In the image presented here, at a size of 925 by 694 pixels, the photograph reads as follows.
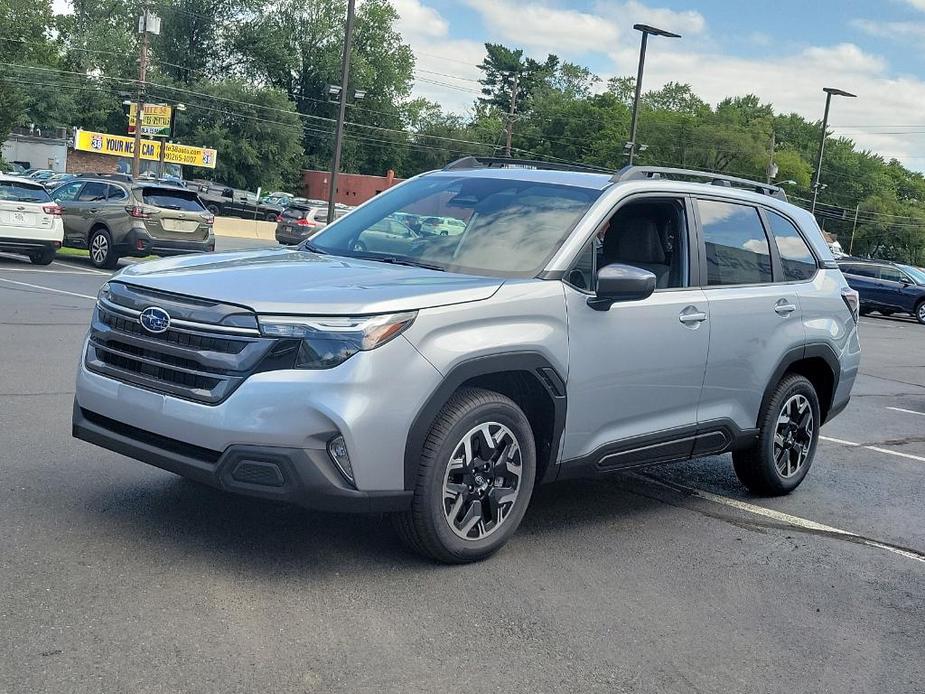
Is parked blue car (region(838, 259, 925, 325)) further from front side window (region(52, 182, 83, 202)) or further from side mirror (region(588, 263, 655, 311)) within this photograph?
side mirror (region(588, 263, 655, 311))

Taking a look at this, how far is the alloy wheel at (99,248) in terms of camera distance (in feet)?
67.2

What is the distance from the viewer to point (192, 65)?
290ft

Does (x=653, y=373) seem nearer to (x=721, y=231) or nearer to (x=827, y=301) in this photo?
(x=721, y=231)

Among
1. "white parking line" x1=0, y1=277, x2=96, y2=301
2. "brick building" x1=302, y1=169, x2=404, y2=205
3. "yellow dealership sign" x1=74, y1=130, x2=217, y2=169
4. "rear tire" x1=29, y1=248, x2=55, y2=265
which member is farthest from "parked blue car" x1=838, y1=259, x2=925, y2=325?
"brick building" x1=302, y1=169, x2=404, y2=205

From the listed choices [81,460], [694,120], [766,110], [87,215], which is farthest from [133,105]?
[766,110]

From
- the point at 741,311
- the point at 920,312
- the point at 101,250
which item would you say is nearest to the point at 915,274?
the point at 920,312

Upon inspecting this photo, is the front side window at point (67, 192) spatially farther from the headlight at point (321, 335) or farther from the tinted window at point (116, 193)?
the headlight at point (321, 335)

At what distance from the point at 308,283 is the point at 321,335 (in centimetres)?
38

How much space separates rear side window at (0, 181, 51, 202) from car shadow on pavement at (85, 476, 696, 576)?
14.8m

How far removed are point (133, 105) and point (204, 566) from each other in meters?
52.9

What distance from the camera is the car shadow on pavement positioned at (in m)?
4.66

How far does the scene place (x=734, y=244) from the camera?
6.27m

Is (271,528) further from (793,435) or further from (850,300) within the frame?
(850,300)

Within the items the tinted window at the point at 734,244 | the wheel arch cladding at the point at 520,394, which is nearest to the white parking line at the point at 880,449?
the tinted window at the point at 734,244
